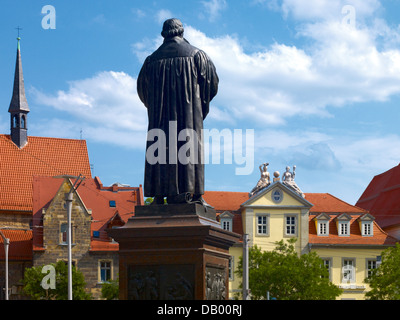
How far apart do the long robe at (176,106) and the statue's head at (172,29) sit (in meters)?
0.17

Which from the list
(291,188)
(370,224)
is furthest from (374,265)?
(291,188)

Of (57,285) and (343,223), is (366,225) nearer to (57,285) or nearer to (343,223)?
(343,223)

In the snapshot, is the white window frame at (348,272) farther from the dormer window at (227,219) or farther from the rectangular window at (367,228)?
the dormer window at (227,219)

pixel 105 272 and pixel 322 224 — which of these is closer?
pixel 105 272

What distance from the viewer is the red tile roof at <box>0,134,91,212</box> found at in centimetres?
6744

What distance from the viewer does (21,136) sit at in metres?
71.9

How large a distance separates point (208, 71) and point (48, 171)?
183 feet

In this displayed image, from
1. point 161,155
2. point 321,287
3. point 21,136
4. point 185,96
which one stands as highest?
point 21,136

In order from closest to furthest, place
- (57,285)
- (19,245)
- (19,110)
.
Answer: (57,285)
(19,245)
(19,110)

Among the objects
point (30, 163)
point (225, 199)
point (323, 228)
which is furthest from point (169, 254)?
point (30, 163)

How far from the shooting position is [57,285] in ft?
179

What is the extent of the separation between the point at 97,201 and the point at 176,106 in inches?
1933
